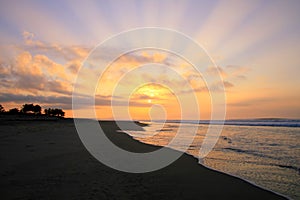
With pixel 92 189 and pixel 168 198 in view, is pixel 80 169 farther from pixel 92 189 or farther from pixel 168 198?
pixel 168 198

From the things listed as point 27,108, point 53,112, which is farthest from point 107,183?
point 53,112

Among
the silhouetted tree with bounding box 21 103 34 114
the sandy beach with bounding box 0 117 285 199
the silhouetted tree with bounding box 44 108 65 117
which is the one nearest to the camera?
the sandy beach with bounding box 0 117 285 199

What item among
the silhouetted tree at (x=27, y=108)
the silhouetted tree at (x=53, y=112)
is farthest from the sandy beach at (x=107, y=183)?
the silhouetted tree at (x=53, y=112)

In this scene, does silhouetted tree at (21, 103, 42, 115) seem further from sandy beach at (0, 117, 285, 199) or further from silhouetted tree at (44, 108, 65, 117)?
sandy beach at (0, 117, 285, 199)

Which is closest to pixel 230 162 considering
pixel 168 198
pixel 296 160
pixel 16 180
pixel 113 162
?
pixel 296 160

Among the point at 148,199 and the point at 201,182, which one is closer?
the point at 148,199

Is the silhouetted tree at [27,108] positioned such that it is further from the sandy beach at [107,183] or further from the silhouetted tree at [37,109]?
the sandy beach at [107,183]

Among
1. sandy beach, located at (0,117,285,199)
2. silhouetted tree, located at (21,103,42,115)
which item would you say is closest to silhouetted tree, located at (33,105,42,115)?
silhouetted tree, located at (21,103,42,115)

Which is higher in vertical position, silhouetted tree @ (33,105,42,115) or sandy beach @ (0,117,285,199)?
silhouetted tree @ (33,105,42,115)

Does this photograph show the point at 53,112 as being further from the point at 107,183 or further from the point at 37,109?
the point at 107,183

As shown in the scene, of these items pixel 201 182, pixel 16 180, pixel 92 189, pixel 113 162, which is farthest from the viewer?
pixel 113 162

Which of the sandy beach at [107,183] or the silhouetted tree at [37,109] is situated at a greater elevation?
the silhouetted tree at [37,109]

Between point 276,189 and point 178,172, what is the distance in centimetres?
377

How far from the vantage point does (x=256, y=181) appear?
9.45m
